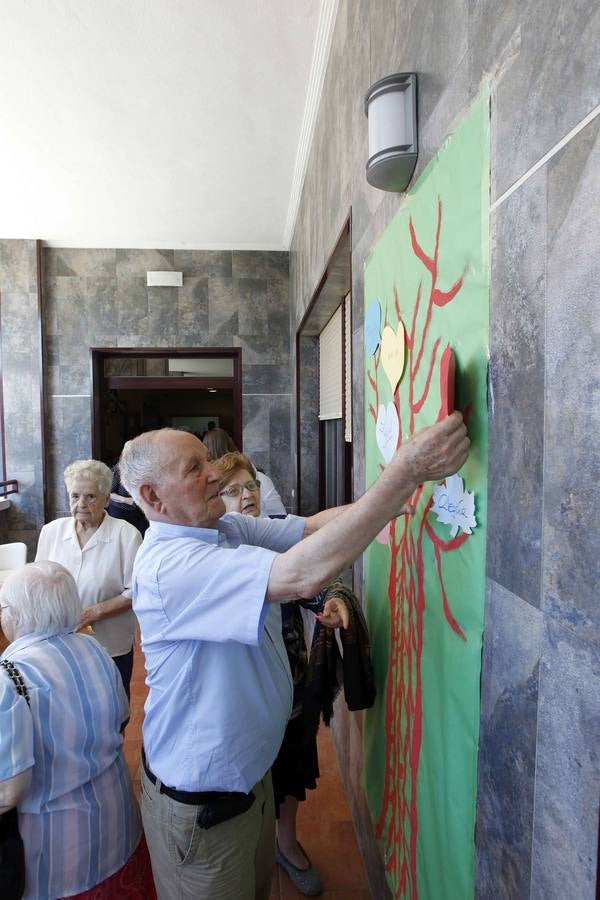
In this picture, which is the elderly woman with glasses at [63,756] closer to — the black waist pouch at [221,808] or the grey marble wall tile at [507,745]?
the black waist pouch at [221,808]

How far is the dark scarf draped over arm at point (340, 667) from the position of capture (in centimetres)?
145

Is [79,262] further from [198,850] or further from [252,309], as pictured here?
[198,850]

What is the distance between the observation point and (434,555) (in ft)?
3.28

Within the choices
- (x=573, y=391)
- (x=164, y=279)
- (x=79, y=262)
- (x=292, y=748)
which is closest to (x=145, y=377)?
(x=164, y=279)

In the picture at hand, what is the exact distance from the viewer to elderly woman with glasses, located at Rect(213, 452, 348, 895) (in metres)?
1.75

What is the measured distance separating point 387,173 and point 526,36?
1.55 feet

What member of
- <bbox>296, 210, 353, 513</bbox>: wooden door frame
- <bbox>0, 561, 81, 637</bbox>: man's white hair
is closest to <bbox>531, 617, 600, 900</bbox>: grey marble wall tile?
<bbox>0, 561, 81, 637</bbox>: man's white hair

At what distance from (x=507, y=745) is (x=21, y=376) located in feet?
17.3

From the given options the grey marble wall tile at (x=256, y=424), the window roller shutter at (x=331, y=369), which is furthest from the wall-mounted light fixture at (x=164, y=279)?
the window roller shutter at (x=331, y=369)

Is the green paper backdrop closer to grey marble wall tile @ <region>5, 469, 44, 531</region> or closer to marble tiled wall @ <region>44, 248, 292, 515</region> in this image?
marble tiled wall @ <region>44, 248, 292, 515</region>

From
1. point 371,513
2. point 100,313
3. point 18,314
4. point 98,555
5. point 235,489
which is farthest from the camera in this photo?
point 100,313

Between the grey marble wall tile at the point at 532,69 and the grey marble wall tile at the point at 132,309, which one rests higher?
the grey marble wall tile at the point at 132,309

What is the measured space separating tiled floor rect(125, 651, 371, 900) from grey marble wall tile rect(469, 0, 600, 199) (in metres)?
2.18

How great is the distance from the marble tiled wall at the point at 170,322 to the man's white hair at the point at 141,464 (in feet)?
12.8
